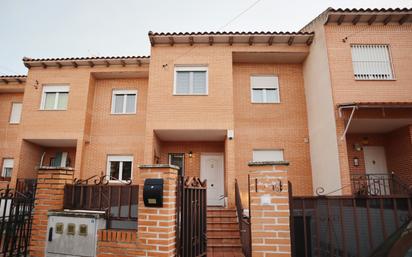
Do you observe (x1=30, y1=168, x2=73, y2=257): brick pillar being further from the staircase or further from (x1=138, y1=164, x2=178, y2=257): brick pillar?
the staircase

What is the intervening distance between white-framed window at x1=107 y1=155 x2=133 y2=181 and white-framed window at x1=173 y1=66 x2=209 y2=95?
4053 mm

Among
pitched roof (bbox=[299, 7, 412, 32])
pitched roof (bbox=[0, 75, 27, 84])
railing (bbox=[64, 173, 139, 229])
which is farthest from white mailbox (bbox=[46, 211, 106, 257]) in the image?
pitched roof (bbox=[0, 75, 27, 84])

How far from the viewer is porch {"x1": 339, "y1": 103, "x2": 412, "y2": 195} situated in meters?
8.35

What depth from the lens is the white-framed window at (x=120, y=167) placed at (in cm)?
1150

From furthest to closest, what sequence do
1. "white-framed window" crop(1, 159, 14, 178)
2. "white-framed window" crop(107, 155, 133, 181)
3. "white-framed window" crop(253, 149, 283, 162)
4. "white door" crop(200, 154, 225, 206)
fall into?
"white-framed window" crop(1, 159, 14, 178), "white-framed window" crop(107, 155, 133, 181), "white door" crop(200, 154, 225, 206), "white-framed window" crop(253, 149, 283, 162)

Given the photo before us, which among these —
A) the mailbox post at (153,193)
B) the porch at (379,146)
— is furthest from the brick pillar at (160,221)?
the porch at (379,146)

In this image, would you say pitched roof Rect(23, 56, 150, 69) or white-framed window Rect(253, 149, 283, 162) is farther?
pitched roof Rect(23, 56, 150, 69)

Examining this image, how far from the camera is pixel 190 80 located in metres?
10.5

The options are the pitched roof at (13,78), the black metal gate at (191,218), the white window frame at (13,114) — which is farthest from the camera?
the white window frame at (13,114)

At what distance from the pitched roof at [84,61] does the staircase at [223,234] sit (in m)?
7.46

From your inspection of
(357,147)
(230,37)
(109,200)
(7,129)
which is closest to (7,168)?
(7,129)

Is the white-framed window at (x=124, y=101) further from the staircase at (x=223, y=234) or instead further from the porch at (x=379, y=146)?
the porch at (x=379, y=146)

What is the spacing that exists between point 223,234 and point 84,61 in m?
9.72

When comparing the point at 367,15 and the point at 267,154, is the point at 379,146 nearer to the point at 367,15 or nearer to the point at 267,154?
the point at 267,154
